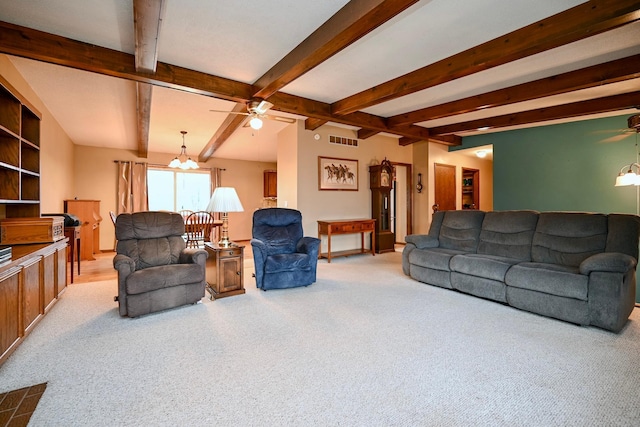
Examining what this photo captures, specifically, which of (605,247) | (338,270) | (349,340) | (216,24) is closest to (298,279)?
(338,270)

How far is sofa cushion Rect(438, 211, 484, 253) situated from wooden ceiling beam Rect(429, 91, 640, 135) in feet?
8.10

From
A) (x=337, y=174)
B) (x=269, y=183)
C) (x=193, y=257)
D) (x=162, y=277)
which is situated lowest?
(x=162, y=277)

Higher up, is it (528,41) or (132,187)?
→ (528,41)

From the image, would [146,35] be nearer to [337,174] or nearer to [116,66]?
[116,66]

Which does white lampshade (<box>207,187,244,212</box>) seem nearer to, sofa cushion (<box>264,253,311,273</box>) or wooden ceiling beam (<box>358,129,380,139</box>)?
sofa cushion (<box>264,253,311,273</box>)

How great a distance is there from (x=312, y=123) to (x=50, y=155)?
14.0 ft

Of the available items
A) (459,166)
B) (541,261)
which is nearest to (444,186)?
(459,166)

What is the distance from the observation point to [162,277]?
9.86ft

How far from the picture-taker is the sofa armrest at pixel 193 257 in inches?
131

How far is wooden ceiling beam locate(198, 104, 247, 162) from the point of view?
4644 mm

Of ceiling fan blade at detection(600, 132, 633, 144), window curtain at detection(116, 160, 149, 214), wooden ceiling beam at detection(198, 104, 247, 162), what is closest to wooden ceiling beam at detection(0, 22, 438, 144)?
wooden ceiling beam at detection(198, 104, 247, 162)

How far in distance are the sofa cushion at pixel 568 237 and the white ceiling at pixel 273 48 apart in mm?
1850

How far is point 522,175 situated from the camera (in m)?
6.31

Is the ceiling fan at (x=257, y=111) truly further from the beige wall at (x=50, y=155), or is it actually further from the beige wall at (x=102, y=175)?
the beige wall at (x=102, y=175)
